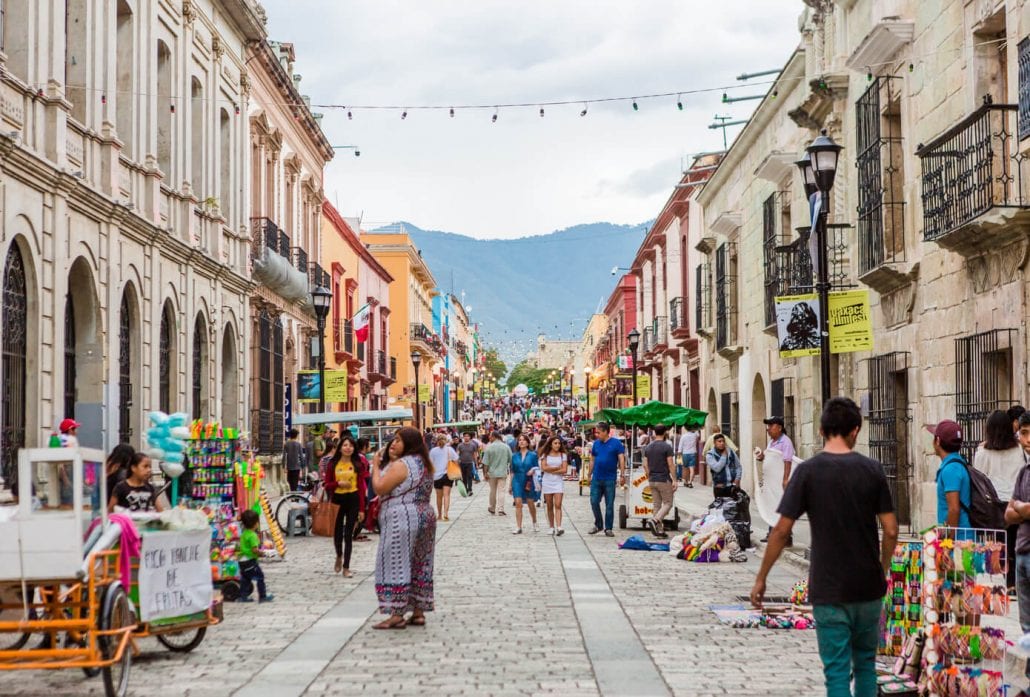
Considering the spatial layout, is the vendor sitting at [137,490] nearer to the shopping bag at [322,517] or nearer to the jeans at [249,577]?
the jeans at [249,577]

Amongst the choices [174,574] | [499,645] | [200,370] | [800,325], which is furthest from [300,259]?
[174,574]

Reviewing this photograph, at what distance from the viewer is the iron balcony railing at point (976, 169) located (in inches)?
492

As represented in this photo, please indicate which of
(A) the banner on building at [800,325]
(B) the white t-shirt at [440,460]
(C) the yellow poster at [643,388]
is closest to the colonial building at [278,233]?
(B) the white t-shirt at [440,460]

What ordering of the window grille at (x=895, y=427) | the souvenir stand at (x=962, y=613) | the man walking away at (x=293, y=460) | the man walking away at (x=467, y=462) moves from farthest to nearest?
the man walking away at (x=467, y=462), the man walking away at (x=293, y=460), the window grille at (x=895, y=427), the souvenir stand at (x=962, y=613)

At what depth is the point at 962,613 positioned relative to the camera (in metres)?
7.34

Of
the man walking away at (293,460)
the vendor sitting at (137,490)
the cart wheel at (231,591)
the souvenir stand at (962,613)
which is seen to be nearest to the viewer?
the souvenir stand at (962,613)

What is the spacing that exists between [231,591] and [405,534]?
2418 mm

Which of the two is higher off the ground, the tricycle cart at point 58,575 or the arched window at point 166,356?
the arched window at point 166,356

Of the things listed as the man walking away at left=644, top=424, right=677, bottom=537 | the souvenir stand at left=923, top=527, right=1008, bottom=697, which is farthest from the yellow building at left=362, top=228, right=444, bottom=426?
the souvenir stand at left=923, top=527, right=1008, bottom=697

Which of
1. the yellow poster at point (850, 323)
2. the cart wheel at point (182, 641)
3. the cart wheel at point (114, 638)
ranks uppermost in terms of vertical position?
the yellow poster at point (850, 323)

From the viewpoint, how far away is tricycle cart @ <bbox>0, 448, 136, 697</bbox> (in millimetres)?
7652

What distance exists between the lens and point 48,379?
16.5 metres

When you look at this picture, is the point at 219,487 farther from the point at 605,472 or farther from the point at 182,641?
the point at 605,472

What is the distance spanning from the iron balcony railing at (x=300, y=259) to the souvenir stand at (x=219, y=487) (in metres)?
22.0
